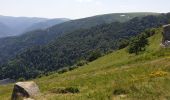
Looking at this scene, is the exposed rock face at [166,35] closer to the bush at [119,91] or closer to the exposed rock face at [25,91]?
the exposed rock face at [25,91]

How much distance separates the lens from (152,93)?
59.6ft

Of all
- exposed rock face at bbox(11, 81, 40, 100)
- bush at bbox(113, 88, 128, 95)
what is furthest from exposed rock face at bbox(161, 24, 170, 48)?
bush at bbox(113, 88, 128, 95)

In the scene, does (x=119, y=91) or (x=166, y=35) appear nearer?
(x=119, y=91)

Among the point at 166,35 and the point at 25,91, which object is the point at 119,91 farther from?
the point at 166,35

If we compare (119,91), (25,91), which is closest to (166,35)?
(25,91)

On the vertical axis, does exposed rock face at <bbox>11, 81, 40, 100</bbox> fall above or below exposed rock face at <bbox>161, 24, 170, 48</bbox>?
above

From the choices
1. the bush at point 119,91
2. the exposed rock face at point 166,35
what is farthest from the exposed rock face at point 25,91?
the exposed rock face at point 166,35

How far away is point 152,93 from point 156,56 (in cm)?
2799

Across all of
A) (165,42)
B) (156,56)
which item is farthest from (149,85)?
(165,42)

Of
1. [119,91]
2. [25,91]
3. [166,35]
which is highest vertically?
[119,91]

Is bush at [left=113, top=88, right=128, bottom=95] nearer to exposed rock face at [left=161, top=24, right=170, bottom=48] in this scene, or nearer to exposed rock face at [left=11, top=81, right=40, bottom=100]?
exposed rock face at [left=11, top=81, right=40, bottom=100]

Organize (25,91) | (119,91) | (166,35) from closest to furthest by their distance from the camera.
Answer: (119,91) < (25,91) < (166,35)

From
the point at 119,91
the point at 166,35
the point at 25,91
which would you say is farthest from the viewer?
the point at 166,35

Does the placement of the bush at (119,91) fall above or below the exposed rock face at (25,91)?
above
